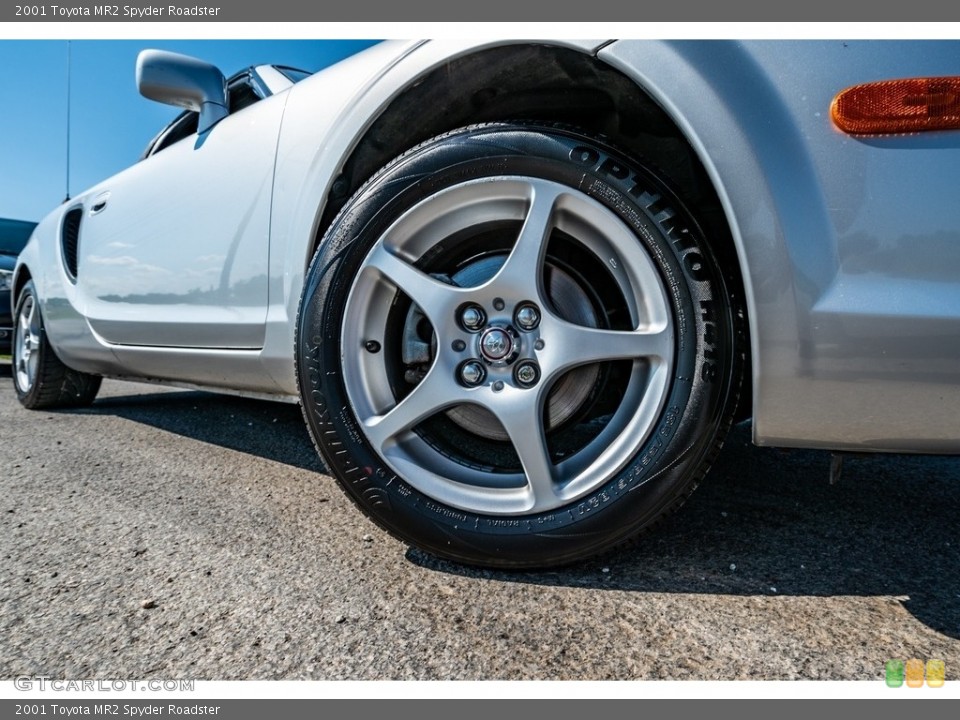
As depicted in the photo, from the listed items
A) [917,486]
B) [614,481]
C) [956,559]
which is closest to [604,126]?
[614,481]

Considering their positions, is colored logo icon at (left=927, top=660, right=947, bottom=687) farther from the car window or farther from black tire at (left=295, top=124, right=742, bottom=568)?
the car window

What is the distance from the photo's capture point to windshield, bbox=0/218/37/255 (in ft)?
17.1

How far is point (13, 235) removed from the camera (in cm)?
551

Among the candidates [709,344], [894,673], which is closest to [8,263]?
[709,344]

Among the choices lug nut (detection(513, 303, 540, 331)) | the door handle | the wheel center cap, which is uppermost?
lug nut (detection(513, 303, 540, 331))

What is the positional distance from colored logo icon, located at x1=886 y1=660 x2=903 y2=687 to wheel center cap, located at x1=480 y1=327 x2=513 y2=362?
721 millimetres

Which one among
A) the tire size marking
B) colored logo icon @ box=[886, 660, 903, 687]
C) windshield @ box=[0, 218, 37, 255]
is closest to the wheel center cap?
the tire size marking

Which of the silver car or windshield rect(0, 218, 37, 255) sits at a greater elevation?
the silver car

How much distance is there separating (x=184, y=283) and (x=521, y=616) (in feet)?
4.55

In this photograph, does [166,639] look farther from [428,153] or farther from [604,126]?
[604,126]

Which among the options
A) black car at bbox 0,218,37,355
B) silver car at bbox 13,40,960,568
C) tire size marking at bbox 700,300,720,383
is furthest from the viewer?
black car at bbox 0,218,37,355

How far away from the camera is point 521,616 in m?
0.95

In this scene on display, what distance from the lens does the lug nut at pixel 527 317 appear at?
1.12m

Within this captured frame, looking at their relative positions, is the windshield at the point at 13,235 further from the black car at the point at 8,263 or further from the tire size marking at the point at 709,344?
the tire size marking at the point at 709,344
